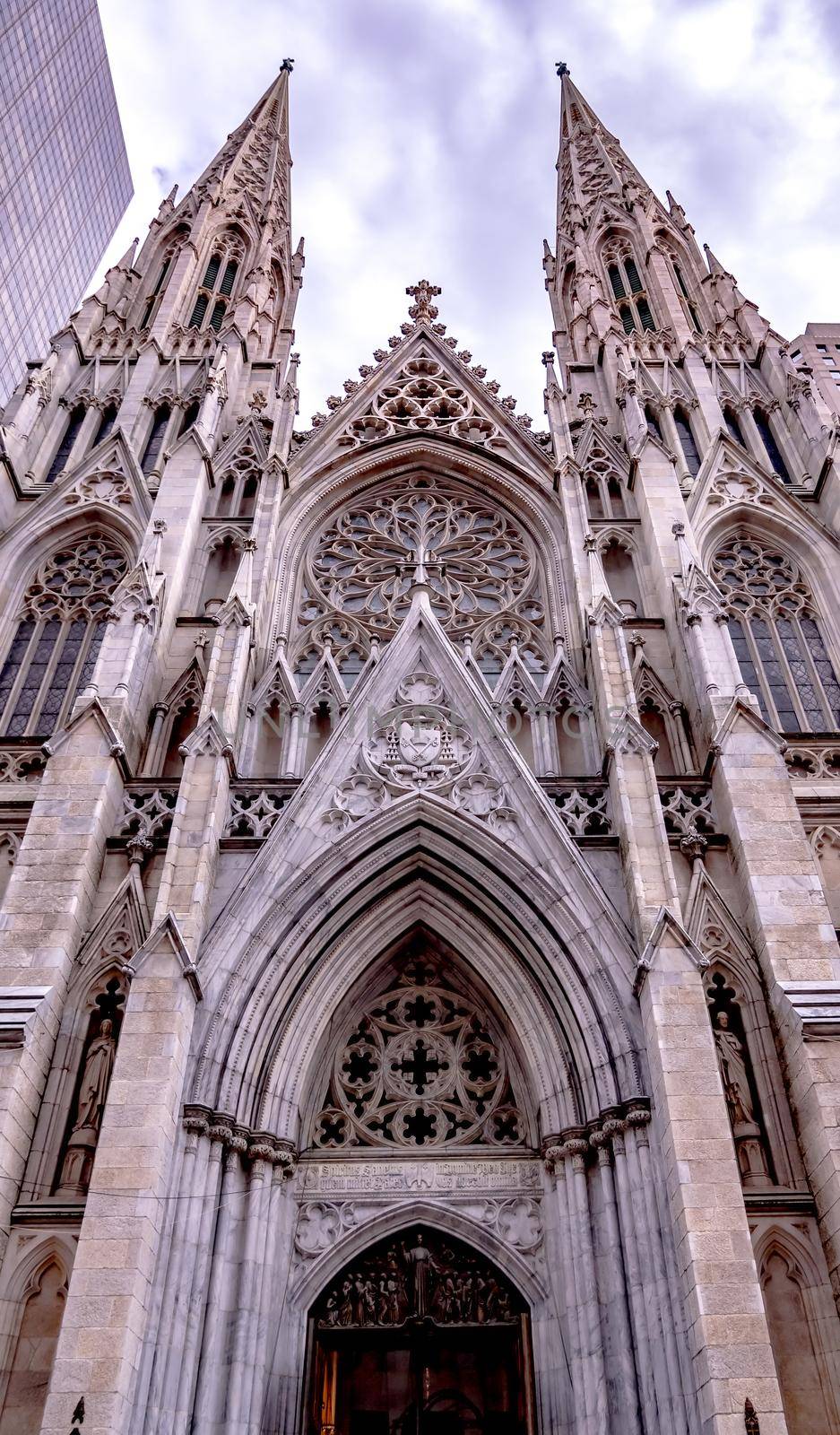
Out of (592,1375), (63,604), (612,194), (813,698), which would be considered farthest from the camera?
(612,194)

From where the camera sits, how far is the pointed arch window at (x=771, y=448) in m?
21.8

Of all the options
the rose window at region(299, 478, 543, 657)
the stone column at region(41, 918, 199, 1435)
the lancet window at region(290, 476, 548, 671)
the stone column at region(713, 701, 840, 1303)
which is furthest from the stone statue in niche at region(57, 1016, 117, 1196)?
the rose window at region(299, 478, 543, 657)

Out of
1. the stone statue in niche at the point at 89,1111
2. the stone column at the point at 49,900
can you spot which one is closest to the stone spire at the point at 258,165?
the stone column at the point at 49,900

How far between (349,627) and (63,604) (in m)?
4.99

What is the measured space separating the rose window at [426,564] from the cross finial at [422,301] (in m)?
6.33

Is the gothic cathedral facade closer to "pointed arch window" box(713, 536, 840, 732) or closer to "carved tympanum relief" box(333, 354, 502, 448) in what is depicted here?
"pointed arch window" box(713, 536, 840, 732)

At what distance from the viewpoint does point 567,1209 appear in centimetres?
1225

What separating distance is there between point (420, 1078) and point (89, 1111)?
4.15 meters

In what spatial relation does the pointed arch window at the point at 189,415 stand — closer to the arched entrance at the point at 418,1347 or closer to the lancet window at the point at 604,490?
the lancet window at the point at 604,490

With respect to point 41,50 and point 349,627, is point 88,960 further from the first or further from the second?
point 41,50

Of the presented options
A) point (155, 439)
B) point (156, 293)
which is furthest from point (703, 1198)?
point (156, 293)

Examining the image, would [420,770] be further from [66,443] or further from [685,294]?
[685,294]

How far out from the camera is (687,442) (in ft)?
73.2

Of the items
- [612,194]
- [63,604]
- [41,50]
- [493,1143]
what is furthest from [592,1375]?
[41,50]
